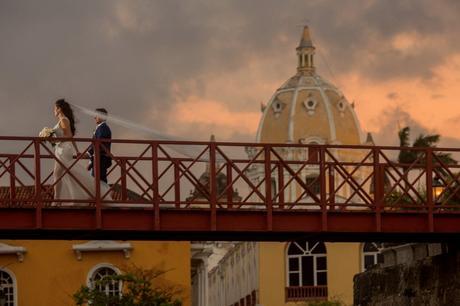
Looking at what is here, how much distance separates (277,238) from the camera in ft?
166

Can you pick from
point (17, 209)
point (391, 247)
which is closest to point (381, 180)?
point (17, 209)

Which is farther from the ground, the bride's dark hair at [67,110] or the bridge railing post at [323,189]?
the bride's dark hair at [67,110]

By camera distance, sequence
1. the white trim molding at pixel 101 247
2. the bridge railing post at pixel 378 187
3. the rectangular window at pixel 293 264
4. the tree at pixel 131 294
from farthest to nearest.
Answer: the rectangular window at pixel 293 264, the white trim molding at pixel 101 247, the tree at pixel 131 294, the bridge railing post at pixel 378 187

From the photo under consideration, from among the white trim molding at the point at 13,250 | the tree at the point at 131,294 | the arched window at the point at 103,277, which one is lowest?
the tree at the point at 131,294

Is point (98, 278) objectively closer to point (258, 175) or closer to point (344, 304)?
point (344, 304)

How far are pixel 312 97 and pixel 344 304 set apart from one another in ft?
156

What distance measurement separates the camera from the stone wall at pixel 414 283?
5453 centimetres

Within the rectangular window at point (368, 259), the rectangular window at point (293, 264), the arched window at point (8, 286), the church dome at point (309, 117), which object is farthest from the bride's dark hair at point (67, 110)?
the church dome at point (309, 117)

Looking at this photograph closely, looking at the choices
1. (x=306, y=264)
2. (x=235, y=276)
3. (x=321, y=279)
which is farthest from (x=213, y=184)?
(x=235, y=276)

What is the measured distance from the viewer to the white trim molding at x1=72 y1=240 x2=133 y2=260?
3580 inches

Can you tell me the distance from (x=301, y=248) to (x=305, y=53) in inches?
1796

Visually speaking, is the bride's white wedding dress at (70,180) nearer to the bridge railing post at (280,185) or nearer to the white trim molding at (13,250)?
the bridge railing post at (280,185)

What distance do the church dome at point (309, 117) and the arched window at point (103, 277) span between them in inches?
2504

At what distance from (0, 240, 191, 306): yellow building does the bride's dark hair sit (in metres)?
41.6
